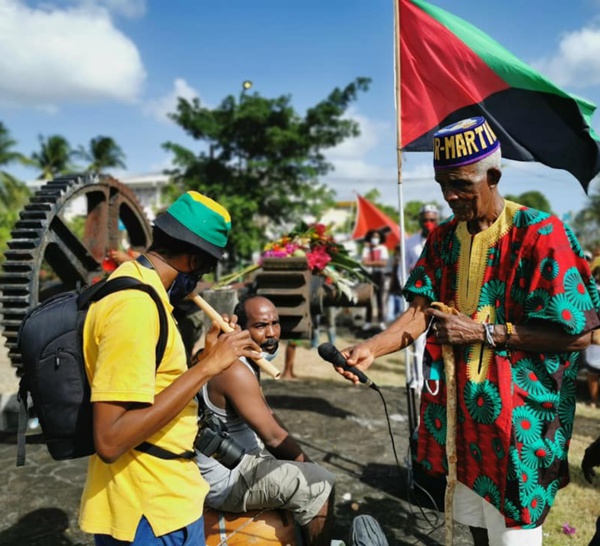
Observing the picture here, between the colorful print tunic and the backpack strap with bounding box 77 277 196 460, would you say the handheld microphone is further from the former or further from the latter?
the backpack strap with bounding box 77 277 196 460

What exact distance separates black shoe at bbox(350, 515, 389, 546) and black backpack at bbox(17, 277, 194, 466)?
1594mm

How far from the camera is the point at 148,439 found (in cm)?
189

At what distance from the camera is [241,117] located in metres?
18.2

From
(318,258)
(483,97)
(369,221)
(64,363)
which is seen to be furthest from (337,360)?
(369,221)

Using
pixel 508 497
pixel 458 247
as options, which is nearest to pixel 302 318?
pixel 458 247

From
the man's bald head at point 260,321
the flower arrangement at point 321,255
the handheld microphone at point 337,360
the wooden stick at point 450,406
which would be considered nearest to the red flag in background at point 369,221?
the flower arrangement at point 321,255

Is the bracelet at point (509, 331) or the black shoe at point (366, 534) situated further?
the black shoe at point (366, 534)

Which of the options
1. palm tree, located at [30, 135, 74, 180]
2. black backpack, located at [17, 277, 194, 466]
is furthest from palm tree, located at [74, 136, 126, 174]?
black backpack, located at [17, 277, 194, 466]

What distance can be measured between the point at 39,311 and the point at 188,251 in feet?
1.76

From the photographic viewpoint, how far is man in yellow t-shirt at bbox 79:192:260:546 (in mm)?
1694

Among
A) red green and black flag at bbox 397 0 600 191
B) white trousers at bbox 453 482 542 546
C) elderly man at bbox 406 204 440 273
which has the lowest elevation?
white trousers at bbox 453 482 542 546

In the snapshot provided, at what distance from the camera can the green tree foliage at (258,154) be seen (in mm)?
18406

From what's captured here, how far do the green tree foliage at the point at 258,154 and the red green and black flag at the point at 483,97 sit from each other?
14.0m

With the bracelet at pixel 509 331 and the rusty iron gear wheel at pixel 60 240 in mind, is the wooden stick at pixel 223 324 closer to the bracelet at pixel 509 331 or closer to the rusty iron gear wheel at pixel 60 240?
the bracelet at pixel 509 331
